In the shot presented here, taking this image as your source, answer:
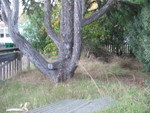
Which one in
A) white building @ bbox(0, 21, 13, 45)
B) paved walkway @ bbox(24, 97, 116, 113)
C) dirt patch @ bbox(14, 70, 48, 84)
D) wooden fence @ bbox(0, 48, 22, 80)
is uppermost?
white building @ bbox(0, 21, 13, 45)

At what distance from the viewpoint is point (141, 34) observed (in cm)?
848

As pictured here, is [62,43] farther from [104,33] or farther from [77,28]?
[104,33]

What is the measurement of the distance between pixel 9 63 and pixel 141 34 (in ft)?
14.2

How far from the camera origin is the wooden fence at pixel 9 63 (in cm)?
810

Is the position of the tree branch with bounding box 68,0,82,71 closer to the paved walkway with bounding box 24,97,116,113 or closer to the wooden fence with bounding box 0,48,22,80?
the wooden fence with bounding box 0,48,22,80

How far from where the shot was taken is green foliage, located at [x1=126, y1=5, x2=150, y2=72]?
768 cm

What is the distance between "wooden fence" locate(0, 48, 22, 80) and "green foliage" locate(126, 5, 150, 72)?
403 centimetres

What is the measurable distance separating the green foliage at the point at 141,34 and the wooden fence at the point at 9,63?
4.03m

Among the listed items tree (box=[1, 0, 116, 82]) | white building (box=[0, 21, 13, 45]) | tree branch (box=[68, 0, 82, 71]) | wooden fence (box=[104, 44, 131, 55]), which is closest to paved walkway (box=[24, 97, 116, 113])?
tree branch (box=[68, 0, 82, 71])

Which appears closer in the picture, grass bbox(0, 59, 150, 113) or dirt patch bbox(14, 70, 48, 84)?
grass bbox(0, 59, 150, 113)

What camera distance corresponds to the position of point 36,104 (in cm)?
518

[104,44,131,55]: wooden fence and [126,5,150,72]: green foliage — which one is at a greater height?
[126,5,150,72]: green foliage

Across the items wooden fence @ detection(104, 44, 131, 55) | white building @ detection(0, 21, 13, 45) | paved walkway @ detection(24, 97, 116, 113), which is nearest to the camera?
paved walkway @ detection(24, 97, 116, 113)

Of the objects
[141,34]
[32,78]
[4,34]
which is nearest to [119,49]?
[141,34]
